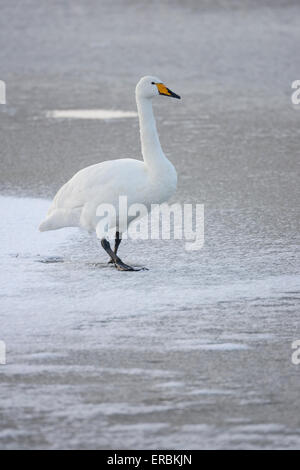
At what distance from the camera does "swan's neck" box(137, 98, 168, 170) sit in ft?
20.9

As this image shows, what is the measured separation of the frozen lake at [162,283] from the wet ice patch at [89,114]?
26 mm

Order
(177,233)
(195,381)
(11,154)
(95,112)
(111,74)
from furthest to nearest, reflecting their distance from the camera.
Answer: (111,74), (95,112), (11,154), (177,233), (195,381)

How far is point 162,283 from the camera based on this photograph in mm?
6055

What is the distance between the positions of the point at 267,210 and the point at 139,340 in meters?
3.16

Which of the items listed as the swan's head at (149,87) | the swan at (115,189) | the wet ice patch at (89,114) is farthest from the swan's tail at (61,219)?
the wet ice patch at (89,114)

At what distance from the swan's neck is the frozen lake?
0.70 m

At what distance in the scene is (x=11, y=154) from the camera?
402 inches

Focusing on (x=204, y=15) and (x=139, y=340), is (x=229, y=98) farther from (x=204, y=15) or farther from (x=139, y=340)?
(x=139, y=340)

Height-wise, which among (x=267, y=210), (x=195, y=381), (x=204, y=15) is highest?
(x=204, y=15)

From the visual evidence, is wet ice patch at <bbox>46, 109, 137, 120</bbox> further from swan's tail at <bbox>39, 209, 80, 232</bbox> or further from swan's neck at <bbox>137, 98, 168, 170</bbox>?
swan's tail at <bbox>39, 209, 80, 232</bbox>

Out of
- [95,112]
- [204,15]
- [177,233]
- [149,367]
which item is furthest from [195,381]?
[204,15]

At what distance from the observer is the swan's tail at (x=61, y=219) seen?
21.3 feet

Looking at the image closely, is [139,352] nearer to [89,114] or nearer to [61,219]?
[61,219]

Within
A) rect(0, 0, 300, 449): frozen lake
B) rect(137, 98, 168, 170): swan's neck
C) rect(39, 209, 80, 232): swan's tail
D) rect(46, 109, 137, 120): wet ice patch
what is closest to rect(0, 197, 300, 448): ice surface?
rect(0, 0, 300, 449): frozen lake
